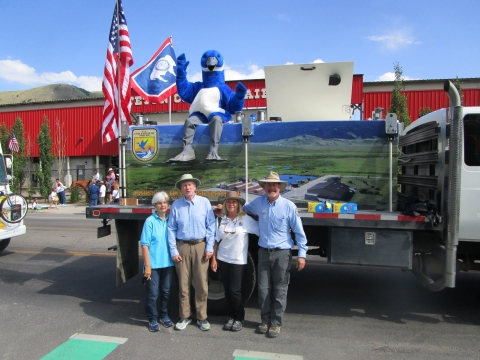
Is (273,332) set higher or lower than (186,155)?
lower

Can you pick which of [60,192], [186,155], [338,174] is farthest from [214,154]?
[60,192]

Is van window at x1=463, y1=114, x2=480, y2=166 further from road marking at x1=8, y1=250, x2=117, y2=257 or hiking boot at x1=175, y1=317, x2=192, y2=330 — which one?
road marking at x1=8, y1=250, x2=117, y2=257

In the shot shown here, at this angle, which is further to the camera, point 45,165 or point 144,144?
point 45,165

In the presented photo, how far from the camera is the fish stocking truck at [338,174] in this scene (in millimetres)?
4254

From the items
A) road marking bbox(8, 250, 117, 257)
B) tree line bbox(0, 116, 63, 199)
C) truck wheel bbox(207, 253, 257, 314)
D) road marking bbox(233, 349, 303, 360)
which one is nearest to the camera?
road marking bbox(233, 349, 303, 360)

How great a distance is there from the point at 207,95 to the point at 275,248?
7.81ft

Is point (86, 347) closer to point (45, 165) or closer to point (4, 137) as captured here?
point (45, 165)

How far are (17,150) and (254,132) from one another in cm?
2237

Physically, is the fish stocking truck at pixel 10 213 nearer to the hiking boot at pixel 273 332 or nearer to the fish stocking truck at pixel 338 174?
the fish stocking truck at pixel 338 174

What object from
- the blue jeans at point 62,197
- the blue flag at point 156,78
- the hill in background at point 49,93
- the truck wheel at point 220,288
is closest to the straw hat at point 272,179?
the truck wheel at point 220,288

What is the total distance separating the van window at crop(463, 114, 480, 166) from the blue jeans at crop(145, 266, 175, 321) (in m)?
3.44

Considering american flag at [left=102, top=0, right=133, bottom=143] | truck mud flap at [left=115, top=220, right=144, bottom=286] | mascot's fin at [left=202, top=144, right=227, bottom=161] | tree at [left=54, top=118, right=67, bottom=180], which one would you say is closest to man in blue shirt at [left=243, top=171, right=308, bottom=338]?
mascot's fin at [left=202, top=144, right=227, bottom=161]

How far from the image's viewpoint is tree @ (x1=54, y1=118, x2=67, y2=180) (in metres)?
27.1

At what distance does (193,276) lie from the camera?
4527 mm
